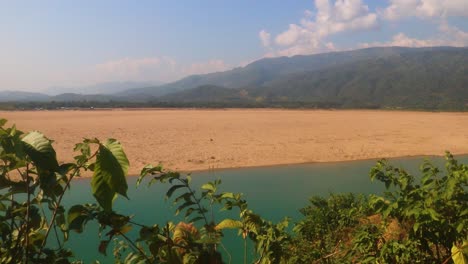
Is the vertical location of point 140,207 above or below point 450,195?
below

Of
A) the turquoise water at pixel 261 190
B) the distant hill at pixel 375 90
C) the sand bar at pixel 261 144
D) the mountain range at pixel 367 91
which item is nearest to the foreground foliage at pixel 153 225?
the turquoise water at pixel 261 190

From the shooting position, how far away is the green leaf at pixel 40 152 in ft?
3.52

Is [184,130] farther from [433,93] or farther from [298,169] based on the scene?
[433,93]

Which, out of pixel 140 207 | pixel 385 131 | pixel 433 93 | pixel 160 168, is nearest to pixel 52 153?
pixel 160 168

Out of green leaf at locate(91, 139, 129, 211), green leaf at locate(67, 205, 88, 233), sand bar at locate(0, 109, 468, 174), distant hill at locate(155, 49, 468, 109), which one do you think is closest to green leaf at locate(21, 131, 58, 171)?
green leaf at locate(91, 139, 129, 211)

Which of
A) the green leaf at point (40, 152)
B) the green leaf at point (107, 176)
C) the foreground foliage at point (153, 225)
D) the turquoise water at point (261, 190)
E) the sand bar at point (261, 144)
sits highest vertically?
the green leaf at point (40, 152)

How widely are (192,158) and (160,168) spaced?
62.8 feet

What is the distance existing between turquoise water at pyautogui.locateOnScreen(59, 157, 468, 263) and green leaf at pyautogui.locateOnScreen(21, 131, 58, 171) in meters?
7.24

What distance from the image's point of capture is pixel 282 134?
2953 centimetres

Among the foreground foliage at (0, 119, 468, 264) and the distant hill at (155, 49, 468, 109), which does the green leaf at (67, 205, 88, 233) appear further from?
the distant hill at (155, 49, 468, 109)

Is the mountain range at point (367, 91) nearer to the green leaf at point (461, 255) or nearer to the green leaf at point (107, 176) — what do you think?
the green leaf at point (461, 255)

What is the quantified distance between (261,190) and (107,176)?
14020mm

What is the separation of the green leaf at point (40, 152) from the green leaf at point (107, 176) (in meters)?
0.14

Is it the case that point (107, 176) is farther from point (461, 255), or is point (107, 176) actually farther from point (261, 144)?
point (261, 144)
